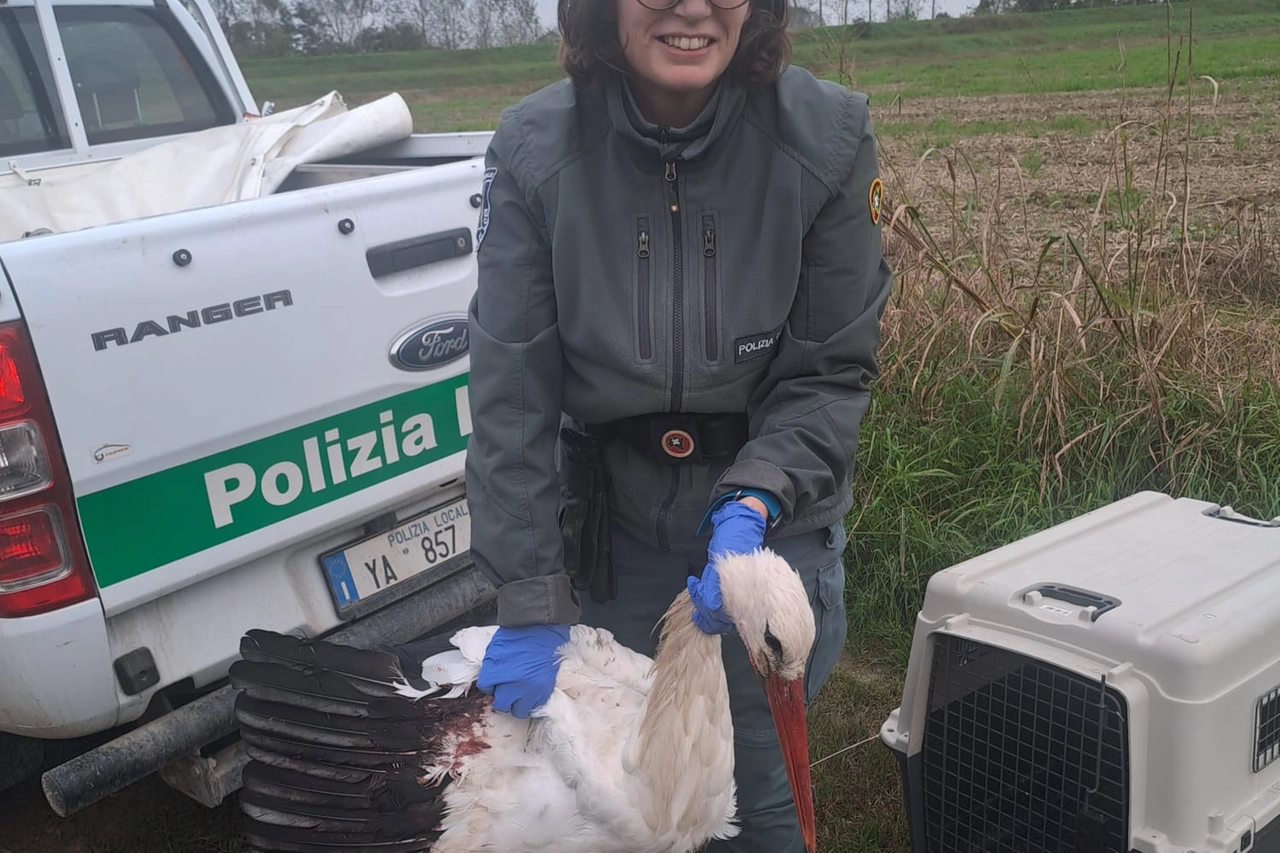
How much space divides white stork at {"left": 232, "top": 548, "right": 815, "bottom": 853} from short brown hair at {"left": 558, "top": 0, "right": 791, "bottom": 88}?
1.14 metres

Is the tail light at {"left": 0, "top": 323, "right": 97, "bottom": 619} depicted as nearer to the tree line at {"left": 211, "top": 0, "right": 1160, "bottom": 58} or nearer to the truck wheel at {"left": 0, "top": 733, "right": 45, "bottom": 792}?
the truck wheel at {"left": 0, "top": 733, "right": 45, "bottom": 792}

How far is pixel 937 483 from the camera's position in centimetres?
468

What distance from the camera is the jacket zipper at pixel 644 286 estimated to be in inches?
85.4

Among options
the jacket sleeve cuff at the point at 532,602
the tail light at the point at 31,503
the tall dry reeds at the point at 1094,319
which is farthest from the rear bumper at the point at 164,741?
the tall dry reeds at the point at 1094,319

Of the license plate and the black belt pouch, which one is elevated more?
the black belt pouch

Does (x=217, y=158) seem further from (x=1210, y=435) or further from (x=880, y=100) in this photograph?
(x=880, y=100)

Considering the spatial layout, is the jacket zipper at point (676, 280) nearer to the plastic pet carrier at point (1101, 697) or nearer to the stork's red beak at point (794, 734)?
the stork's red beak at point (794, 734)

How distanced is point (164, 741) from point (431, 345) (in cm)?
129

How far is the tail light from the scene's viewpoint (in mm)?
2381

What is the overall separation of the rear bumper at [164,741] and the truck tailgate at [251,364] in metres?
0.16

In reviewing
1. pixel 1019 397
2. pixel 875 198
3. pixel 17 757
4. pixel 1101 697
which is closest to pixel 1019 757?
pixel 1101 697

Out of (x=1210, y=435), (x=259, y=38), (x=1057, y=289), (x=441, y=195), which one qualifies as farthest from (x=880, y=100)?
(x=259, y=38)

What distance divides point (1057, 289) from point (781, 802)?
339 centimetres

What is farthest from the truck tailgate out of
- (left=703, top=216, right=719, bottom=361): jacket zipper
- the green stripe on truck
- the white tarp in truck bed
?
the white tarp in truck bed
